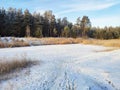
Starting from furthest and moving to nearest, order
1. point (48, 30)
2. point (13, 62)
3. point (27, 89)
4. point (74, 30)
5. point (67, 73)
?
point (74, 30) < point (48, 30) < point (13, 62) < point (67, 73) < point (27, 89)

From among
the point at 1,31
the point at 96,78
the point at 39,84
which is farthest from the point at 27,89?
the point at 1,31

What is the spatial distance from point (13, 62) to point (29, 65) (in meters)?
0.55

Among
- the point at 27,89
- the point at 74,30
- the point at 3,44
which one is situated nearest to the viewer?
the point at 27,89

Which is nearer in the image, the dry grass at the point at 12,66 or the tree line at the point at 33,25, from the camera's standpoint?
the dry grass at the point at 12,66

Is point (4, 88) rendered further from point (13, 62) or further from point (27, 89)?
point (13, 62)

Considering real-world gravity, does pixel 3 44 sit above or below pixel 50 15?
below

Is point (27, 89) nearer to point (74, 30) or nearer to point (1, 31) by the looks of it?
point (1, 31)

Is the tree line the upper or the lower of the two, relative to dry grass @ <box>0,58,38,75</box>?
upper

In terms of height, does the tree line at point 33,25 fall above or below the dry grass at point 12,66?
above

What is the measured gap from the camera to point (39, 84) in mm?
5207

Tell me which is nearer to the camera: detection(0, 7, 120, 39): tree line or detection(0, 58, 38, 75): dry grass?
detection(0, 58, 38, 75): dry grass

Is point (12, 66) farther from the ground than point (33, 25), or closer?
closer

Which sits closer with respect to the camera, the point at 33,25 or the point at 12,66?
the point at 12,66

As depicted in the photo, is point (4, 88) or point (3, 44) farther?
point (3, 44)
